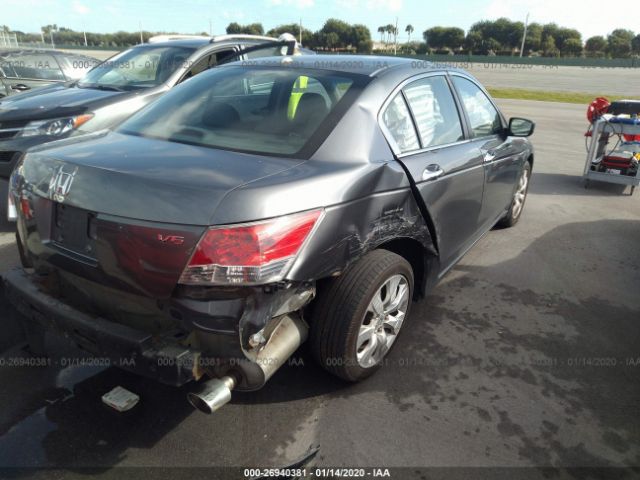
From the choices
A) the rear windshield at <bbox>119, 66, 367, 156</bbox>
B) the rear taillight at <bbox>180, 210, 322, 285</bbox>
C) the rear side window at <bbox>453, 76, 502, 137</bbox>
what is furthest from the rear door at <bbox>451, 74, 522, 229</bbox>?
the rear taillight at <bbox>180, 210, 322, 285</bbox>

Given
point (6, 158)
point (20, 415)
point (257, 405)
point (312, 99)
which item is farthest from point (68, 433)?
point (6, 158)

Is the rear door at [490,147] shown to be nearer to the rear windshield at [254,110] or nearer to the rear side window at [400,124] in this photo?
the rear side window at [400,124]

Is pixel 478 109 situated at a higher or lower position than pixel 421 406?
higher

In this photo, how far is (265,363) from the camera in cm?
204

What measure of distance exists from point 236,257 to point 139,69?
213 inches

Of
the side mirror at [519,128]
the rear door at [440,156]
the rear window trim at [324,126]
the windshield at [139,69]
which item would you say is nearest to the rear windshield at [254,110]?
the rear window trim at [324,126]

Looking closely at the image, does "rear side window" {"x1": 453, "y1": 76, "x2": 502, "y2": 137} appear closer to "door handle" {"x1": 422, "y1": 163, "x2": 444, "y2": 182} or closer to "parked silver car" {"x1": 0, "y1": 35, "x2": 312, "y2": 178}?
"door handle" {"x1": 422, "y1": 163, "x2": 444, "y2": 182}

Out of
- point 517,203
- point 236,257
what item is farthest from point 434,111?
point 517,203

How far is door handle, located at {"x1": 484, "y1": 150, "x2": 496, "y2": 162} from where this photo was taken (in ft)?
12.0

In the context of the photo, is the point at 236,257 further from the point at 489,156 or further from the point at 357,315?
the point at 489,156

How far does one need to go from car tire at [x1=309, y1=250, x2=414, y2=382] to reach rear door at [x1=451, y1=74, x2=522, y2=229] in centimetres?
145

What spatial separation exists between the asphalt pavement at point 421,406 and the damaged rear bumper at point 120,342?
1.62ft

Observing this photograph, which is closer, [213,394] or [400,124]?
[213,394]

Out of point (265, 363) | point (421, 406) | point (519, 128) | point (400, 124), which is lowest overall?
point (421, 406)
